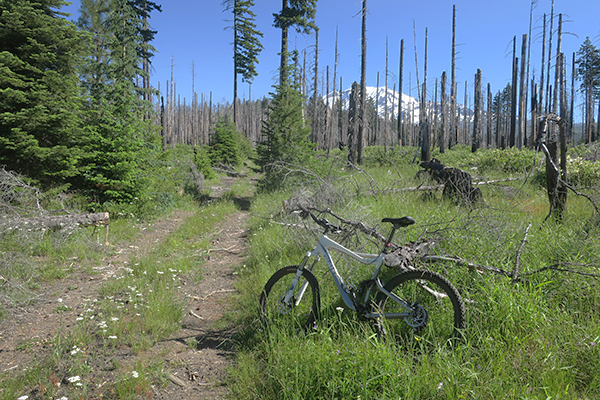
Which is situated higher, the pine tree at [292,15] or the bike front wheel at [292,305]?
the pine tree at [292,15]

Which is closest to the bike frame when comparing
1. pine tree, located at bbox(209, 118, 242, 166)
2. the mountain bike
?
the mountain bike

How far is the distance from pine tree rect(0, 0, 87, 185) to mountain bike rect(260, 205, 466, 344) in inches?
291

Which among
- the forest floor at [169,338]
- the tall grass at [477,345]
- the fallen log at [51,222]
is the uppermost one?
the fallen log at [51,222]

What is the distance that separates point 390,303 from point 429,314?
0.39m

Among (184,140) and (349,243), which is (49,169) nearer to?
(349,243)

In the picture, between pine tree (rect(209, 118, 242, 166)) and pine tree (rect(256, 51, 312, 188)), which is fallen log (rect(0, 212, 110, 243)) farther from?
pine tree (rect(209, 118, 242, 166))

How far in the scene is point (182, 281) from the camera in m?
5.71

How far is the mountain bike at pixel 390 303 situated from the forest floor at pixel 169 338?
2.49ft

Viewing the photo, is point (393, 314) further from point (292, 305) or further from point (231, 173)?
point (231, 173)

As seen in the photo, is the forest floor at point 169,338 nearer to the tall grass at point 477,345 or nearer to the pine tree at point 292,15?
the tall grass at point 477,345

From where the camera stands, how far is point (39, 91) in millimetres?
7617

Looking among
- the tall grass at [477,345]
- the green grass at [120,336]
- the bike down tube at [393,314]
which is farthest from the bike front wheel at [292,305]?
the green grass at [120,336]

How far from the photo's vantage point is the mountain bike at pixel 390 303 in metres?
2.86

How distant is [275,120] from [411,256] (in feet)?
35.2
